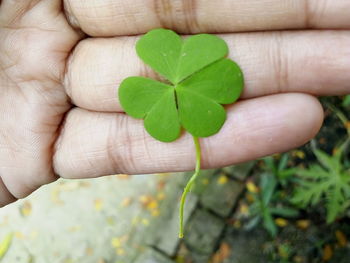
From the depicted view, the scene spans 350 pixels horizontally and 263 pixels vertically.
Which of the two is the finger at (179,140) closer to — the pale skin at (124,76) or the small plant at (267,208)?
the pale skin at (124,76)

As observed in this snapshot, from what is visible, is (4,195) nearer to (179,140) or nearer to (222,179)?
(179,140)

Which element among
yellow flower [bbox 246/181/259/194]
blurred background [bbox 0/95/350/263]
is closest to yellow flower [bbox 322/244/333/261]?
blurred background [bbox 0/95/350/263]

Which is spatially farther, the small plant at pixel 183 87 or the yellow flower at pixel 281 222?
the yellow flower at pixel 281 222

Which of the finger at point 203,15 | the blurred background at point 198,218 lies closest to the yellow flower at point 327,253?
the blurred background at point 198,218

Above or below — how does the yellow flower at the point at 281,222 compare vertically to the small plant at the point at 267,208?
below

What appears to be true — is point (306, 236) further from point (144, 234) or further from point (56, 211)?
point (56, 211)

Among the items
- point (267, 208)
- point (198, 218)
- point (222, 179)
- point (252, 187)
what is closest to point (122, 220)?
point (198, 218)
